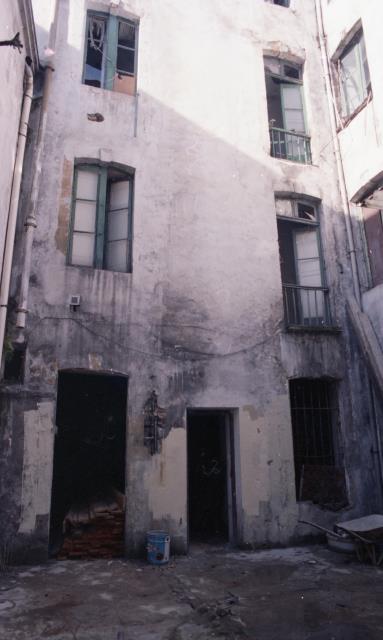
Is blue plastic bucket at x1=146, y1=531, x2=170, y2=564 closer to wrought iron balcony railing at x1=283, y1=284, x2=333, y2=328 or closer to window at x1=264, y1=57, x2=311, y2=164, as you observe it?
wrought iron balcony railing at x1=283, y1=284, x2=333, y2=328

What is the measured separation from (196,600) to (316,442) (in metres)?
4.48

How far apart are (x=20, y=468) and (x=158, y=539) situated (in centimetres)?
235

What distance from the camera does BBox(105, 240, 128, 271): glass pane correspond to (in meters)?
8.75

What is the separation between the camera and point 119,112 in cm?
924

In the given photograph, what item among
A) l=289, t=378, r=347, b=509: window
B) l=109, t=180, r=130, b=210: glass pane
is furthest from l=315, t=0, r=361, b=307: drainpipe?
l=109, t=180, r=130, b=210: glass pane

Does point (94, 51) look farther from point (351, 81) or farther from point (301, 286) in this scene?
point (301, 286)

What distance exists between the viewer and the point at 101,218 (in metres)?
8.70

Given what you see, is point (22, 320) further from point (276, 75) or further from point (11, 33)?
point (276, 75)

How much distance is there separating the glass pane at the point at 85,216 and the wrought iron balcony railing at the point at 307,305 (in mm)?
4104

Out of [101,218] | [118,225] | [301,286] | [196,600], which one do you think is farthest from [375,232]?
[196,600]

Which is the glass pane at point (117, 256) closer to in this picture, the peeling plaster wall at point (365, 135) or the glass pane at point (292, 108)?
the peeling plaster wall at point (365, 135)

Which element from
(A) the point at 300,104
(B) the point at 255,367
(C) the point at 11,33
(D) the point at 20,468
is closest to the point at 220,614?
(D) the point at 20,468

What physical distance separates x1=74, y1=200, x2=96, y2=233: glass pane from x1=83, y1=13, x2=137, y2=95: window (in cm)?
267

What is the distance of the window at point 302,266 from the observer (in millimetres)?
9906
